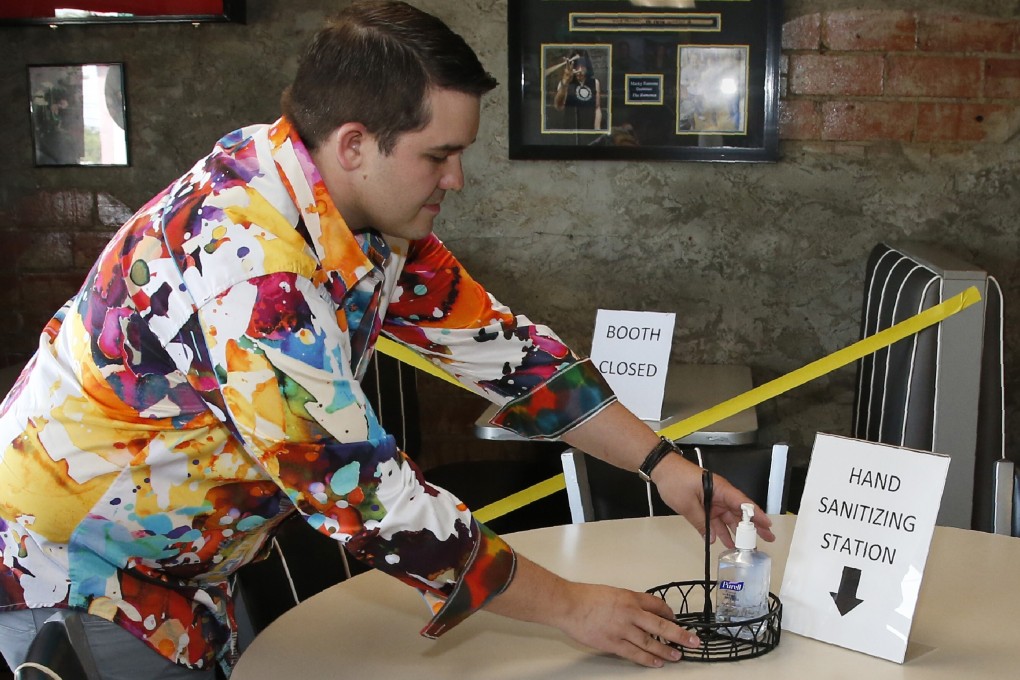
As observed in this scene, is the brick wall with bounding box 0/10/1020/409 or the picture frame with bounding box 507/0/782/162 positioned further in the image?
the picture frame with bounding box 507/0/782/162

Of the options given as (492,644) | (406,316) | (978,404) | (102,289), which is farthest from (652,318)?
(102,289)

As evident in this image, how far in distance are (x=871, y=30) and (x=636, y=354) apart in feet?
4.54

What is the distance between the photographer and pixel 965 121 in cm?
346

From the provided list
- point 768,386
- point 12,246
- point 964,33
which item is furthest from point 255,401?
point 12,246

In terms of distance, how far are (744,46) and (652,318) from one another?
113cm

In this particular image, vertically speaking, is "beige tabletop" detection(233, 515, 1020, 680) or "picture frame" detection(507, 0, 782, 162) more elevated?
"picture frame" detection(507, 0, 782, 162)

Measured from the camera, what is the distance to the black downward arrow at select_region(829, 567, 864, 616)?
4.43 feet

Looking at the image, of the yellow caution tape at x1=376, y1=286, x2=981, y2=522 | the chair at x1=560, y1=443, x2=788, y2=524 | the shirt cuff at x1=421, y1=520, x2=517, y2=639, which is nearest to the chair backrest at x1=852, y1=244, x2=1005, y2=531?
the yellow caution tape at x1=376, y1=286, x2=981, y2=522

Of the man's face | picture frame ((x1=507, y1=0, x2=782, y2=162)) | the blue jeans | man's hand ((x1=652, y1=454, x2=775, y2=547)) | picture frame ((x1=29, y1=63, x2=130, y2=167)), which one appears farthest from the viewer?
picture frame ((x1=29, y1=63, x2=130, y2=167))

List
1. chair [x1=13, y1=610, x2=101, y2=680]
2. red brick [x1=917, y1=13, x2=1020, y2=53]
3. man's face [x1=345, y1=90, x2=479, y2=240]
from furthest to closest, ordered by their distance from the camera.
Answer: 1. red brick [x1=917, y1=13, x2=1020, y2=53]
2. man's face [x1=345, y1=90, x2=479, y2=240]
3. chair [x1=13, y1=610, x2=101, y2=680]

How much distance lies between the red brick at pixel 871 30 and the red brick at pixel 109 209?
7.89 ft

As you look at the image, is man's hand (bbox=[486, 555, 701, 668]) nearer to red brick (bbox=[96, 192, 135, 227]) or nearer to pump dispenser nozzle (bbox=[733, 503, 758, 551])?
pump dispenser nozzle (bbox=[733, 503, 758, 551])

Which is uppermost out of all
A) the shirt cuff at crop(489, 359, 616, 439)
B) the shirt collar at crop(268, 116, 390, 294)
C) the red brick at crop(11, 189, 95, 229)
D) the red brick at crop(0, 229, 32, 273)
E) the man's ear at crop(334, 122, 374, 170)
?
the man's ear at crop(334, 122, 374, 170)

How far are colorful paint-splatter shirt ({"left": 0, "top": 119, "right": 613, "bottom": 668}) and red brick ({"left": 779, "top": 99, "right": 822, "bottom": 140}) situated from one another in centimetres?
233
